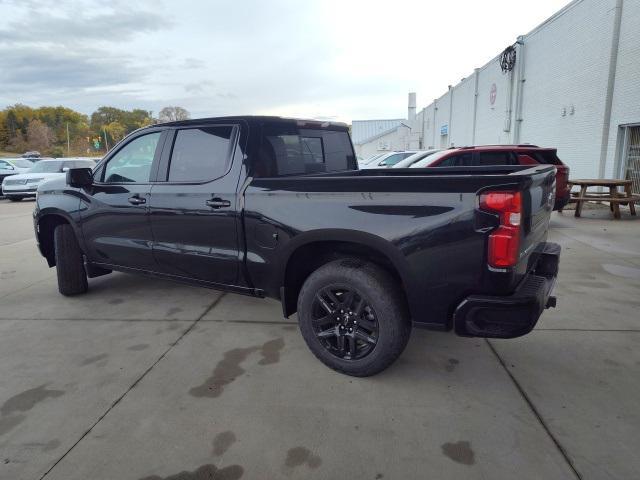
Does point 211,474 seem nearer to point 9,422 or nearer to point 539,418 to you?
point 9,422

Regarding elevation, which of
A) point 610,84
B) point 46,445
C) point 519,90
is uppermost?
point 519,90

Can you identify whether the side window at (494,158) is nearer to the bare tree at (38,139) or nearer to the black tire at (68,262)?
the black tire at (68,262)

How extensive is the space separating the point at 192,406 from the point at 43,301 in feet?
10.3

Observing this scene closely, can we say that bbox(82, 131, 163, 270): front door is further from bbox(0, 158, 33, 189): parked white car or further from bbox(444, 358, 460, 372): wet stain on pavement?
bbox(0, 158, 33, 189): parked white car

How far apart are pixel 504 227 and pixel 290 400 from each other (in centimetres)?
172

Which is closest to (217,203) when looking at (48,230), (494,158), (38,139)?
(48,230)

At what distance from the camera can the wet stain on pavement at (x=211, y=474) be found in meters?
2.32

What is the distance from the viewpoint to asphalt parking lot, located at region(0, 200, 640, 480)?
2.41 m

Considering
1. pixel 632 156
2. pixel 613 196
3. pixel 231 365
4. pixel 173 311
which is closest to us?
pixel 231 365

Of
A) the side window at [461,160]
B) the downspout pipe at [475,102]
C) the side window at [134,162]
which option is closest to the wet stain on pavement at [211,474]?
the side window at [134,162]

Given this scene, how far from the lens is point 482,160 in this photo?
8461 millimetres

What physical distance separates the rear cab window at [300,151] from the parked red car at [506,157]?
13.0 ft

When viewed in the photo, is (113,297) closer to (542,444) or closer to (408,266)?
(408,266)

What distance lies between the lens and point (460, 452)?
8.09 feet
